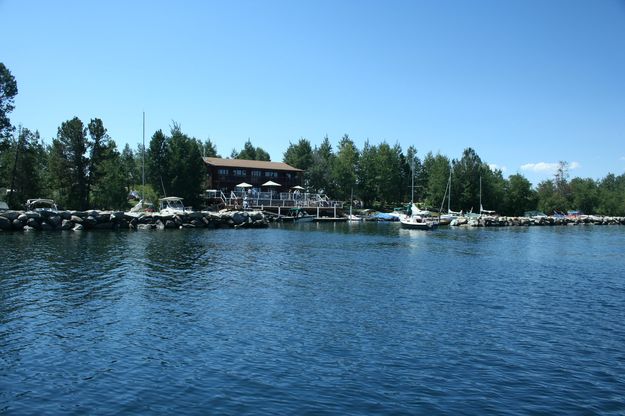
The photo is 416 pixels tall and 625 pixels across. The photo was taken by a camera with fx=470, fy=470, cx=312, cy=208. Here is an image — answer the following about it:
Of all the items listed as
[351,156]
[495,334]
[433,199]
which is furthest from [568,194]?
[495,334]

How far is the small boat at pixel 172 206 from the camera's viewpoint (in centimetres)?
7241

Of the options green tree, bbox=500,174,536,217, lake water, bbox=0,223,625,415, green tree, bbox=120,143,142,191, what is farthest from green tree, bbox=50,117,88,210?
green tree, bbox=500,174,536,217

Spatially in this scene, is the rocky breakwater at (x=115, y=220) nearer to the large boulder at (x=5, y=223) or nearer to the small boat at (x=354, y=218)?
the large boulder at (x=5, y=223)

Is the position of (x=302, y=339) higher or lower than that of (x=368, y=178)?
lower

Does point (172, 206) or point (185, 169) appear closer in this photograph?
point (172, 206)

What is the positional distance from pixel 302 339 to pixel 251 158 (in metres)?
133

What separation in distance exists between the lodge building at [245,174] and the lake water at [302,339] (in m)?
67.9

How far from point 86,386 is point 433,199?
123352 mm

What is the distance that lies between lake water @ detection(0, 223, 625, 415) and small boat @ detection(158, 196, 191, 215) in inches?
1494

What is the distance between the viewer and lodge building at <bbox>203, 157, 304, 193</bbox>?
10181cm

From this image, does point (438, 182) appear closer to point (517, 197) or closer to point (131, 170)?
point (517, 197)

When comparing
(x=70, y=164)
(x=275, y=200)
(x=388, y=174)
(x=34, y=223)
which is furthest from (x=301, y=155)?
(x=34, y=223)

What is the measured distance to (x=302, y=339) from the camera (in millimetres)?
16906

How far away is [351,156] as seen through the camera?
5037 inches
